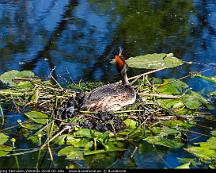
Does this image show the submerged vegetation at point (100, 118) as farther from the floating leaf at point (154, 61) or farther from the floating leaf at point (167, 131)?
the floating leaf at point (154, 61)

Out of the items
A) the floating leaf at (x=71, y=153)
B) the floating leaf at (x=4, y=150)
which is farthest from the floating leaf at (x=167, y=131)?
the floating leaf at (x=4, y=150)

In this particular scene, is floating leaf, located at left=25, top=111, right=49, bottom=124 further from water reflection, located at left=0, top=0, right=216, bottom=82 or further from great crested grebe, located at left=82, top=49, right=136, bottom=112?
water reflection, located at left=0, top=0, right=216, bottom=82

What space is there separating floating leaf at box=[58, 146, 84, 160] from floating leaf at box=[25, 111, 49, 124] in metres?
0.58

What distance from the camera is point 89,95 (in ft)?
15.5

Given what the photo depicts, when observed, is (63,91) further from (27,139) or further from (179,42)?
(179,42)

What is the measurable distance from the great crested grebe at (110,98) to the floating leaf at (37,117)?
1.22 feet

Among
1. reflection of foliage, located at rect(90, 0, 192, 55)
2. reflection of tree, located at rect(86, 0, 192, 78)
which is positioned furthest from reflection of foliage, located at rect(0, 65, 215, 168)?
reflection of foliage, located at rect(90, 0, 192, 55)

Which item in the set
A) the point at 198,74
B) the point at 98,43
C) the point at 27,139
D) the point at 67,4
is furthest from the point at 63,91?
the point at 67,4

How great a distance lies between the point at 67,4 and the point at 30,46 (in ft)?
7.44

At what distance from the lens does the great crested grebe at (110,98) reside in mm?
4643

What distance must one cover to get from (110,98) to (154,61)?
1400mm

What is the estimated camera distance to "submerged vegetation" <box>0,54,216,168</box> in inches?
164

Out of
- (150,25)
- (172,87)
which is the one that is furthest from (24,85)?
(150,25)

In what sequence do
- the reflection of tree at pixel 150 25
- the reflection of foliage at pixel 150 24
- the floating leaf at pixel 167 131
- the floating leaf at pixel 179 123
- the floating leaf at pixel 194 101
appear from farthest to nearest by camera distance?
the reflection of foliage at pixel 150 24 < the reflection of tree at pixel 150 25 < the floating leaf at pixel 194 101 < the floating leaf at pixel 179 123 < the floating leaf at pixel 167 131
